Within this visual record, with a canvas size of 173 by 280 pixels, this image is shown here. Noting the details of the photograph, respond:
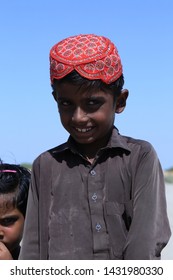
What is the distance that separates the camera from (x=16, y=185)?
13.9 feet

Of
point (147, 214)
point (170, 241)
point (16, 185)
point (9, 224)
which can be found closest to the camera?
point (147, 214)

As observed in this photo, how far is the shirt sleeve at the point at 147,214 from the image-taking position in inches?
124

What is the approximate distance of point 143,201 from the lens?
3.22m

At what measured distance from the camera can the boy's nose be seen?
126 inches

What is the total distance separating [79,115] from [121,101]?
0.35m

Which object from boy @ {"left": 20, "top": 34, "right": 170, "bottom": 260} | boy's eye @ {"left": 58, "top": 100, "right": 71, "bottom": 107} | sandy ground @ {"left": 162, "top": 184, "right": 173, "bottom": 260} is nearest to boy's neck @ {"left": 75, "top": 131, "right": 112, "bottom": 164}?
boy @ {"left": 20, "top": 34, "right": 170, "bottom": 260}

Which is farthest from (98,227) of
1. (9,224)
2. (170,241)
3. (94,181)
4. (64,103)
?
(170,241)

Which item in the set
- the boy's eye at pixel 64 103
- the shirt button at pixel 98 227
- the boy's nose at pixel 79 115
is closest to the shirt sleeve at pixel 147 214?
the shirt button at pixel 98 227

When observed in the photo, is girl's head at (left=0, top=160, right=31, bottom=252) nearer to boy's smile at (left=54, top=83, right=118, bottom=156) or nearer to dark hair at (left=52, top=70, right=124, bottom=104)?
boy's smile at (left=54, top=83, right=118, bottom=156)

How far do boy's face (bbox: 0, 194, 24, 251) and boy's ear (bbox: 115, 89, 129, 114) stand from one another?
117 centimetres

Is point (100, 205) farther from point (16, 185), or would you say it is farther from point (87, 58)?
point (16, 185)

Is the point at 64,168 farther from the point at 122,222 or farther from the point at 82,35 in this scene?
the point at 82,35

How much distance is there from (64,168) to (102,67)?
24.1 inches

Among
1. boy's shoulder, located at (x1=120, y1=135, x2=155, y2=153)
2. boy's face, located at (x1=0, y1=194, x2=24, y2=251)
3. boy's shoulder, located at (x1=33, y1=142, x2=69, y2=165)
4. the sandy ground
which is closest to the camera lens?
boy's shoulder, located at (x1=120, y1=135, x2=155, y2=153)
